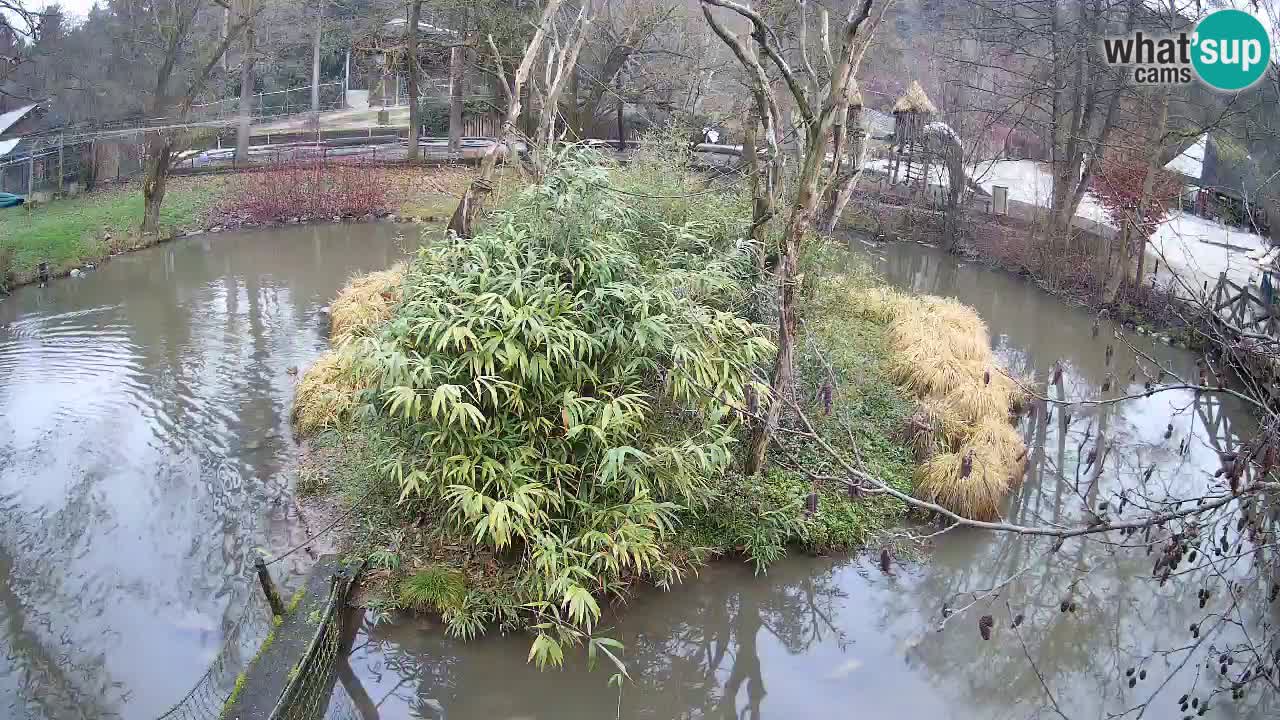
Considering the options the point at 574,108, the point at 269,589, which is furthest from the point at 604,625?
the point at 574,108

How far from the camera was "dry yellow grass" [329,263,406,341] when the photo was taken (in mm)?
9352

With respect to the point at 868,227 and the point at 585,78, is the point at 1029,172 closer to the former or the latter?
the point at 868,227

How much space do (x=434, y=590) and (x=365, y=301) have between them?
5301 millimetres

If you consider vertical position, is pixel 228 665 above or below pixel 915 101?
below

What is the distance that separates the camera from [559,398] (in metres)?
5.52

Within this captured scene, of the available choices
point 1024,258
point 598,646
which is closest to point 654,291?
point 598,646

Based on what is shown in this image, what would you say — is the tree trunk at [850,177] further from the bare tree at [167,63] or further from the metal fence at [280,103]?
the metal fence at [280,103]

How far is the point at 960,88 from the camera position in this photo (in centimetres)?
1606

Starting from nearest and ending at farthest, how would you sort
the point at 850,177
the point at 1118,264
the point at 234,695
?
the point at 234,695 → the point at 850,177 → the point at 1118,264

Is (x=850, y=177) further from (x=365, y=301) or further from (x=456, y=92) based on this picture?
(x=456, y=92)

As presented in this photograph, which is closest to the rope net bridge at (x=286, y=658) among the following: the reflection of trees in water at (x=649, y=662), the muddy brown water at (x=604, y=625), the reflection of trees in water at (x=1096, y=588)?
the muddy brown water at (x=604, y=625)

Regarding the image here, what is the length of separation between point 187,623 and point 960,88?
14460mm

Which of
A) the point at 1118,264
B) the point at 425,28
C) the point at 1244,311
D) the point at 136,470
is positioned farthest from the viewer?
the point at 425,28

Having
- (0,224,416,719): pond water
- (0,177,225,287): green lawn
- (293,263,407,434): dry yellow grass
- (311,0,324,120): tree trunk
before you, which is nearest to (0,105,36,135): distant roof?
(0,177,225,287): green lawn
